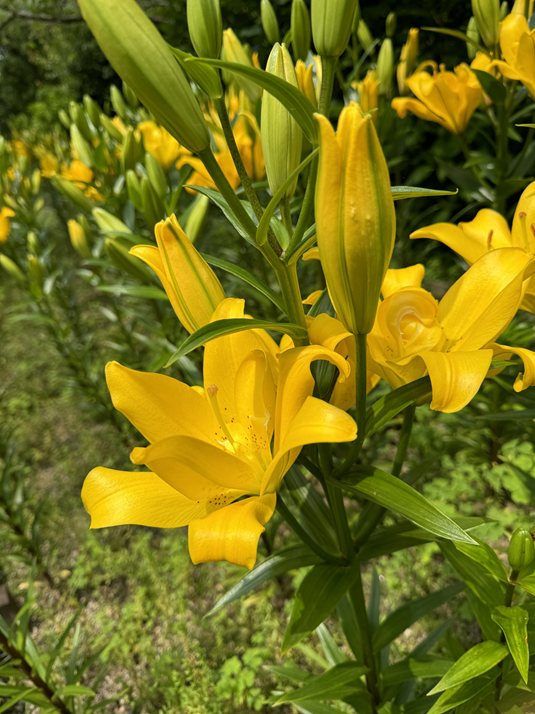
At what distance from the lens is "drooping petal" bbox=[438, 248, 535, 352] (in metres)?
0.46

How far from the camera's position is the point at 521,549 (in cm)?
50

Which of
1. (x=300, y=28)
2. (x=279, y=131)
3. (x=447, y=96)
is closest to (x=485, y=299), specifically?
(x=279, y=131)

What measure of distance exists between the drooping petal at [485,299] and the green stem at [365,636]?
1.27 ft

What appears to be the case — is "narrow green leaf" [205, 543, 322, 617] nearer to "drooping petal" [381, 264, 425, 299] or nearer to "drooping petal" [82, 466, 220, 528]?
"drooping petal" [82, 466, 220, 528]

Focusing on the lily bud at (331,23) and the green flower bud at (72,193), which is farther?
the green flower bud at (72,193)

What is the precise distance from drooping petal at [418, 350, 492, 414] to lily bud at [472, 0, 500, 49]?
2.88ft

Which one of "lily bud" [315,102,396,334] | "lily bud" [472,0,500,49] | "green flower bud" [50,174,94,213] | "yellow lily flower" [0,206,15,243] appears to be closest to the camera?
"lily bud" [315,102,396,334]

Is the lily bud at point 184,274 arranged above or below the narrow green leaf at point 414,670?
above

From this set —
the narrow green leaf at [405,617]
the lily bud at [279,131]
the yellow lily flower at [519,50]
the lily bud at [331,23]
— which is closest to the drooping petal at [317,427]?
the lily bud at [279,131]

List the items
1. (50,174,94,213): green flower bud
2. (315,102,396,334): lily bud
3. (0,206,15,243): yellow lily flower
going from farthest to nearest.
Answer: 1. (0,206,15,243): yellow lily flower
2. (50,174,94,213): green flower bud
3. (315,102,396,334): lily bud

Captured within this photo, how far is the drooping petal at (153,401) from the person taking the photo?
1.54 ft

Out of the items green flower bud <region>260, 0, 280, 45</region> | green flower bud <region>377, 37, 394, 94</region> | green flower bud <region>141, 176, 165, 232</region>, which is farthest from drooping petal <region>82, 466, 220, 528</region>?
green flower bud <region>377, 37, 394, 94</region>

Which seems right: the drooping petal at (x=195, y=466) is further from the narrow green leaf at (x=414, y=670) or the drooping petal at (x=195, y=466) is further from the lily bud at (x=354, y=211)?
the narrow green leaf at (x=414, y=670)

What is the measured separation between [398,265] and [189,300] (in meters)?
2.18
